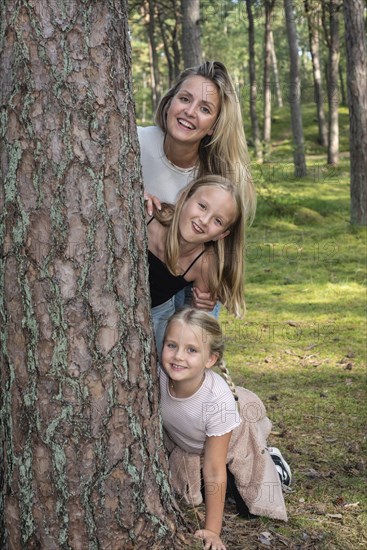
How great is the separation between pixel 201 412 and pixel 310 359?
2.91 meters

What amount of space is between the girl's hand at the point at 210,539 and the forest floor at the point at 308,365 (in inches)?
5.2

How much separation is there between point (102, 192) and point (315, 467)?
89.6 inches

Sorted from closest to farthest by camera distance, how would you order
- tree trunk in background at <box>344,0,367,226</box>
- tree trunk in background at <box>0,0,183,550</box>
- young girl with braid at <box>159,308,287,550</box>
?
tree trunk in background at <box>0,0,183,550</box> < young girl with braid at <box>159,308,287,550</box> < tree trunk in background at <box>344,0,367,226</box>

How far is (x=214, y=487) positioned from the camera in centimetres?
300

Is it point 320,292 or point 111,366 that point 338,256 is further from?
point 111,366

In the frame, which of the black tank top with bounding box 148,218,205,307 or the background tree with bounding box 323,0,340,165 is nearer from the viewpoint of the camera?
the black tank top with bounding box 148,218,205,307

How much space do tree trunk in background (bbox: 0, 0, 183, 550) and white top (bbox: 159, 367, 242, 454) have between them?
513 mm

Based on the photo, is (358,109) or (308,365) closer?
(308,365)

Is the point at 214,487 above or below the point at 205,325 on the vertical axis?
below

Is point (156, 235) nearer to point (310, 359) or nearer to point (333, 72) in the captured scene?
point (310, 359)

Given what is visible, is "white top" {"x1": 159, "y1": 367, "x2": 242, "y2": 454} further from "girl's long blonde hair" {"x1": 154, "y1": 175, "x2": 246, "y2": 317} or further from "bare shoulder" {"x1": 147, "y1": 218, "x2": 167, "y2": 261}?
"bare shoulder" {"x1": 147, "y1": 218, "x2": 167, "y2": 261}

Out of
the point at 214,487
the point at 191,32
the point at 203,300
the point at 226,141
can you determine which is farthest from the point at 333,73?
the point at 214,487

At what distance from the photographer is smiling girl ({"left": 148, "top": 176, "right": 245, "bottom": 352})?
3344 mm

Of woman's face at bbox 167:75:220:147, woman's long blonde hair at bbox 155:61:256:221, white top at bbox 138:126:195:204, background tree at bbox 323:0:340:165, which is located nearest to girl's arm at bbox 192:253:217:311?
woman's long blonde hair at bbox 155:61:256:221
